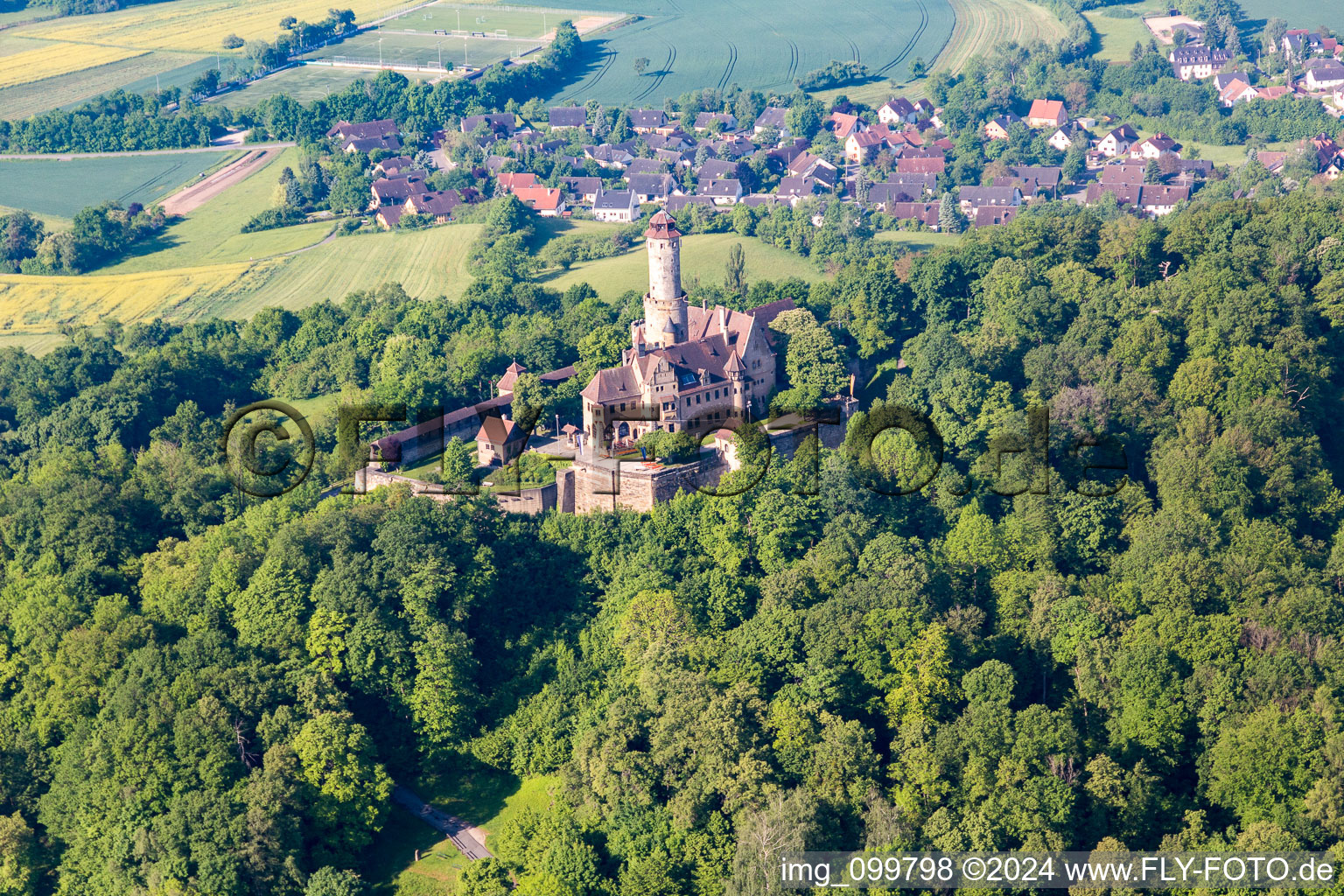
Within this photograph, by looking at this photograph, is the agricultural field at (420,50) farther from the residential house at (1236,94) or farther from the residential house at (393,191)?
the residential house at (1236,94)

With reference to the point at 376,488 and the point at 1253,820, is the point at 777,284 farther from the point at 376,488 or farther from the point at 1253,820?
the point at 1253,820

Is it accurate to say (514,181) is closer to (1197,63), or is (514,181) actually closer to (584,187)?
(584,187)

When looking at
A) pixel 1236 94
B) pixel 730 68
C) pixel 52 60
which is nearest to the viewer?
pixel 1236 94

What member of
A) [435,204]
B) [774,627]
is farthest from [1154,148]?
[774,627]

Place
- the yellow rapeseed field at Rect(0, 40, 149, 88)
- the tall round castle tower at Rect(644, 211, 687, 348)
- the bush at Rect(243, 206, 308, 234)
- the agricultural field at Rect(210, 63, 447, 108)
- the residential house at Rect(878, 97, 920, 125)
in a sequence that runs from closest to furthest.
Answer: the tall round castle tower at Rect(644, 211, 687, 348) → the bush at Rect(243, 206, 308, 234) → the residential house at Rect(878, 97, 920, 125) → the agricultural field at Rect(210, 63, 447, 108) → the yellow rapeseed field at Rect(0, 40, 149, 88)

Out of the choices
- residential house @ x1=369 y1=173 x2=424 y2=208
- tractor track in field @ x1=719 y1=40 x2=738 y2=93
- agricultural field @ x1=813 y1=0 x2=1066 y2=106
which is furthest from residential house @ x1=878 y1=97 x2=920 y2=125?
residential house @ x1=369 y1=173 x2=424 y2=208

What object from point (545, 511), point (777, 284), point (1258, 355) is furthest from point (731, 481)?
point (1258, 355)

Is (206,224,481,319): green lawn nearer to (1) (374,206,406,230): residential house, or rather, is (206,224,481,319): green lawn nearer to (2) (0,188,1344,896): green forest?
(1) (374,206,406,230): residential house
